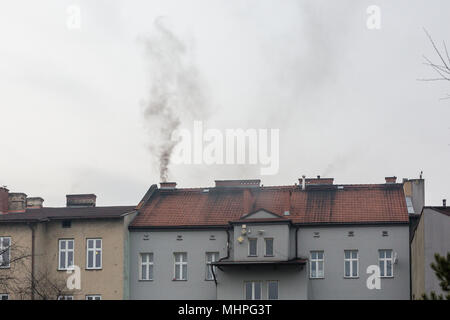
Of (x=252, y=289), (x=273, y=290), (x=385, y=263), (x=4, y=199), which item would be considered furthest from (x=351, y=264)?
(x=4, y=199)

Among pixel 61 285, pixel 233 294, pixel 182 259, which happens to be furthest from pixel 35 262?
pixel 233 294

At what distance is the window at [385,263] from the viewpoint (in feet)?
153

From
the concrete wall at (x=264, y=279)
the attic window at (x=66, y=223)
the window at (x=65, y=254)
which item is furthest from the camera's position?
the attic window at (x=66, y=223)

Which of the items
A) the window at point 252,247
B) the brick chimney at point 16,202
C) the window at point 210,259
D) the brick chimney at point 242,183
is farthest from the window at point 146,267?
the brick chimney at point 16,202

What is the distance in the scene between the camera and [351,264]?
155 feet

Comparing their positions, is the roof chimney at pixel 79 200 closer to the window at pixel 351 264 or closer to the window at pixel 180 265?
the window at pixel 180 265

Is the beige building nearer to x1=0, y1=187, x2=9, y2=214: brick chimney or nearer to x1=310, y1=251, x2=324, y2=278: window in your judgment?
x1=0, y1=187, x2=9, y2=214: brick chimney

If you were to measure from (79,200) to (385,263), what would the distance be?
2075 centimetres

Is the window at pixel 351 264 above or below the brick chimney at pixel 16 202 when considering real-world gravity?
below

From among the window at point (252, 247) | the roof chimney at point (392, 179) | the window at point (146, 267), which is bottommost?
the window at point (146, 267)

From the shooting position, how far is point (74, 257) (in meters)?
49.0

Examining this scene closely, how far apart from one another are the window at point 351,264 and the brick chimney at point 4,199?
72.1ft
